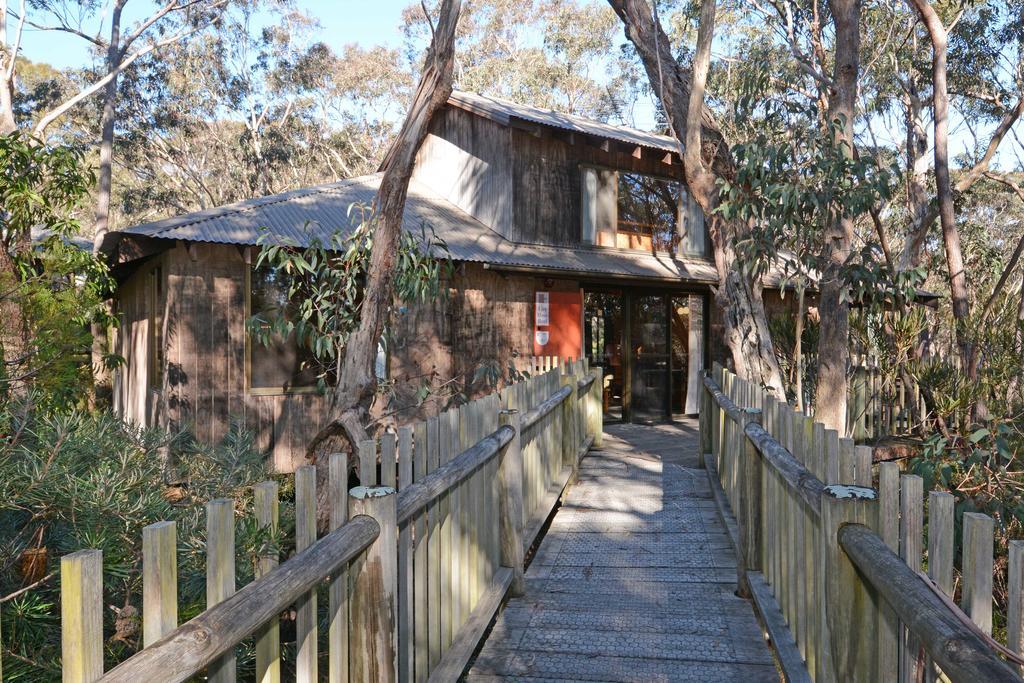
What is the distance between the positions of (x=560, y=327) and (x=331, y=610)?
1029 centimetres

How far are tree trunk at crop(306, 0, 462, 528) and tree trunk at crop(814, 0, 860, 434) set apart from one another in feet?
15.7

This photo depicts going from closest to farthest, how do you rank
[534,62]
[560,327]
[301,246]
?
1. [301,246]
2. [560,327]
3. [534,62]

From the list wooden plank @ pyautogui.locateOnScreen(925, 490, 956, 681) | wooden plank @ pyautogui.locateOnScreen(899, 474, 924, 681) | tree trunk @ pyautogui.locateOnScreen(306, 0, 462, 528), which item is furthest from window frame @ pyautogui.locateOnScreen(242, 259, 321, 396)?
wooden plank @ pyautogui.locateOnScreen(925, 490, 956, 681)

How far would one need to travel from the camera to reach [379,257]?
19.8 feet

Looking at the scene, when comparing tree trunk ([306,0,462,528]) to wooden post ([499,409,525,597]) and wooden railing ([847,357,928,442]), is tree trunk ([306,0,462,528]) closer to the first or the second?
wooden post ([499,409,525,597])

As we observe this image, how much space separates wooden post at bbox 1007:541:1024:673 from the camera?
4.88 ft

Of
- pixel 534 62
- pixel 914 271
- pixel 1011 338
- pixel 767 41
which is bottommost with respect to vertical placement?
pixel 1011 338

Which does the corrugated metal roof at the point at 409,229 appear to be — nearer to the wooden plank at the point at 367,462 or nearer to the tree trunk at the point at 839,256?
the tree trunk at the point at 839,256

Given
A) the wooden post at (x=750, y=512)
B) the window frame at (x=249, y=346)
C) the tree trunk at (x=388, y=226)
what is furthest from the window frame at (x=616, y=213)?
the wooden post at (x=750, y=512)

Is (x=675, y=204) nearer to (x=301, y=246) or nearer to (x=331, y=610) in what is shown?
(x=301, y=246)

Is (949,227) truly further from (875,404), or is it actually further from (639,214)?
(639,214)

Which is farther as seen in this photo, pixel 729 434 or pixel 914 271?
pixel 914 271

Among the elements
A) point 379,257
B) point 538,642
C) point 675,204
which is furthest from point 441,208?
point 538,642

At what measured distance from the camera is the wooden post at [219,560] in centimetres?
163
